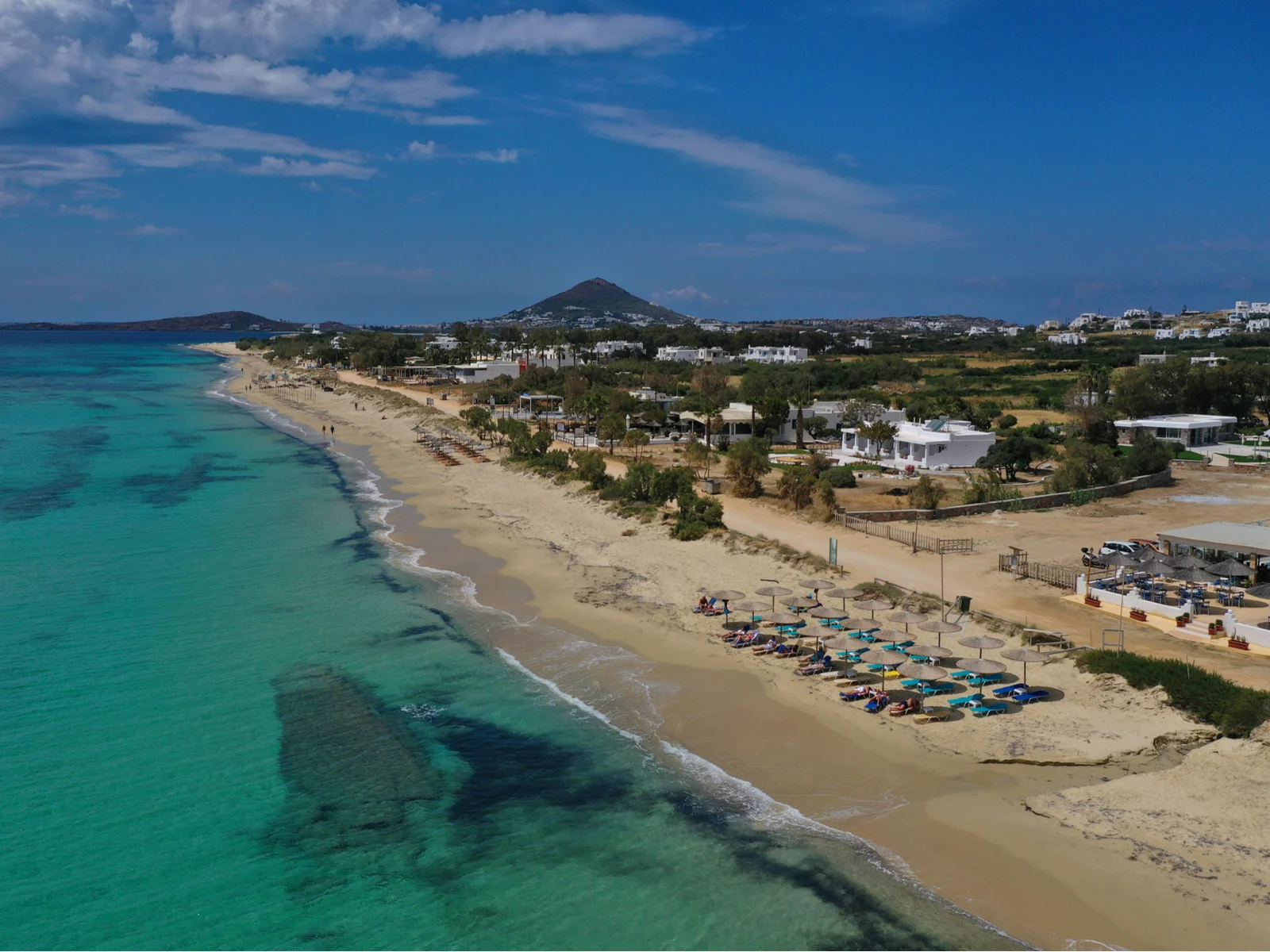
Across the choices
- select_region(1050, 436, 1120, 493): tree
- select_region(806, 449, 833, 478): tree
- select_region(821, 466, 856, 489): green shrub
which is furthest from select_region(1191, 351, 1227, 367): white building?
select_region(821, 466, 856, 489): green shrub

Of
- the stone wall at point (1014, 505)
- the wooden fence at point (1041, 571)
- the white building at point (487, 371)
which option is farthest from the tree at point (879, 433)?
the white building at point (487, 371)

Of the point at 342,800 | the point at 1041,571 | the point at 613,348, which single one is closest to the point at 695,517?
the point at 1041,571

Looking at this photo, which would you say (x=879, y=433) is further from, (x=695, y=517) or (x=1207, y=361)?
(x=1207, y=361)

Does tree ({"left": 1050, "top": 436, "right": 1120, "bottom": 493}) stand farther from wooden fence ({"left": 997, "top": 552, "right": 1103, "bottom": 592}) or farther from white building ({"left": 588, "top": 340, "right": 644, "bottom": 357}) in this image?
white building ({"left": 588, "top": 340, "right": 644, "bottom": 357})

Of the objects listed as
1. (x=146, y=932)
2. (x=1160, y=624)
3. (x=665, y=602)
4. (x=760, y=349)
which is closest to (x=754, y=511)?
(x=665, y=602)

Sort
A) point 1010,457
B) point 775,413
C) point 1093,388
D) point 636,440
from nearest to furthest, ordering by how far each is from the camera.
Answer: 1. point 1010,457
2. point 636,440
3. point 775,413
4. point 1093,388

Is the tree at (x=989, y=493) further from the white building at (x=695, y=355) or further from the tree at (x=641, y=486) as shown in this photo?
the white building at (x=695, y=355)
